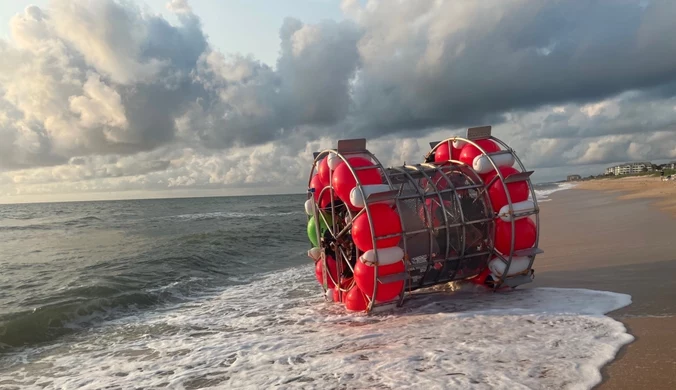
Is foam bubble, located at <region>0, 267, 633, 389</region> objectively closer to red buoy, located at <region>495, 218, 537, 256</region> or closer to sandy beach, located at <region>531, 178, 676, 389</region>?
sandy beach, located at <region>531, 178, 676, 389</region>

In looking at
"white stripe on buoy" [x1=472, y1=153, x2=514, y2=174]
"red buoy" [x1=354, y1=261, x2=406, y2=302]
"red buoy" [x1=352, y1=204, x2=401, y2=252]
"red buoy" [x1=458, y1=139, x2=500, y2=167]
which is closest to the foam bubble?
"red buoy" [x1=354, y1=261, x2=406, y2=302]

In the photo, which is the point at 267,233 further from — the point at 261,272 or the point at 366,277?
the point at 366,277

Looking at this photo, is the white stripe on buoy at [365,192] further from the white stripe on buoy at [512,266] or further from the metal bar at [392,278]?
the white stripe on buoy at [512,266]

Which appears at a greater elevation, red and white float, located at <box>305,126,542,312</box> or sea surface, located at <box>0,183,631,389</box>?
red and white float, located at <box>305,126,542,312</box>

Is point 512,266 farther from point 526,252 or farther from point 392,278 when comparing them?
point 392,278

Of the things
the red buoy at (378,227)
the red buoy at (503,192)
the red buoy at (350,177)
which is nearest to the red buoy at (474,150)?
the red buoy at (503,192)

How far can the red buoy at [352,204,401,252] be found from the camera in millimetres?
7129

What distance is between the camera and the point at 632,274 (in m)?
8.40

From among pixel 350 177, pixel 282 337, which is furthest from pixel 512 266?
pixel 282 337

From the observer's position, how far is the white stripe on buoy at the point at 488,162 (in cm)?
830

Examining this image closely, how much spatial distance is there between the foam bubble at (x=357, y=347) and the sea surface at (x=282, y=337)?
22mm

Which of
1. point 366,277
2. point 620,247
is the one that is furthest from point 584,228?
point 366,277

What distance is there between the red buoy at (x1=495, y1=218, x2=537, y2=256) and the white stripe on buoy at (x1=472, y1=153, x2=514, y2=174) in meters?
0.98

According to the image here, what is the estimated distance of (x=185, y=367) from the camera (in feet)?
19.5
